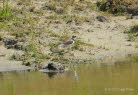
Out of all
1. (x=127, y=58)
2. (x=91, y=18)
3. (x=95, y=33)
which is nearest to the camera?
(x=127, y=58)

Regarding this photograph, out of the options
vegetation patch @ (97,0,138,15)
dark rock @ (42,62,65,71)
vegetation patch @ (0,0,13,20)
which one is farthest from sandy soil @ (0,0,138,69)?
dark rock @ (42,62,65,71)

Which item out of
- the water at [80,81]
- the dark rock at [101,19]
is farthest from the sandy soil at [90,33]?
the water at [80,81]

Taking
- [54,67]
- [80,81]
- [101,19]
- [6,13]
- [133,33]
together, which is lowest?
[80,81]

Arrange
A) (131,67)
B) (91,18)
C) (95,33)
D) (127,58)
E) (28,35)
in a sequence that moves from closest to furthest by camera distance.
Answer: (131,67) → (127,58) → (28,35) → (95,33) → (91,18)

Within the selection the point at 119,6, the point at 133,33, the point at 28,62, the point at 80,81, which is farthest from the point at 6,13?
the point at 80,81

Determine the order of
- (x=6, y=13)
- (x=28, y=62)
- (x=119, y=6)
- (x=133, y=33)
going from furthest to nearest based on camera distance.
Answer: (x=119, y=6), (x=133, y=33), (x=6, y=13), (x=28, y=62)

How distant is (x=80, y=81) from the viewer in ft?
57.7

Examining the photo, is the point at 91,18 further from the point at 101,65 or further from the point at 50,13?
the point at 101,65

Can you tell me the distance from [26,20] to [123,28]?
533 cm

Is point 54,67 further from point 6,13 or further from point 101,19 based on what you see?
point 101,19

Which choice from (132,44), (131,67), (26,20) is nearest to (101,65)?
(131,67)

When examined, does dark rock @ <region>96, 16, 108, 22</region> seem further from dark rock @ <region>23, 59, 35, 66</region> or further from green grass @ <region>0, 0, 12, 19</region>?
dark rock @ <region>23, 59, 35, 66</region>

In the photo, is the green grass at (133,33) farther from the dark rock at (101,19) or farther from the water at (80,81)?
the water at (80,81)

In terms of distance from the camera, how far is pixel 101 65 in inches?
839
